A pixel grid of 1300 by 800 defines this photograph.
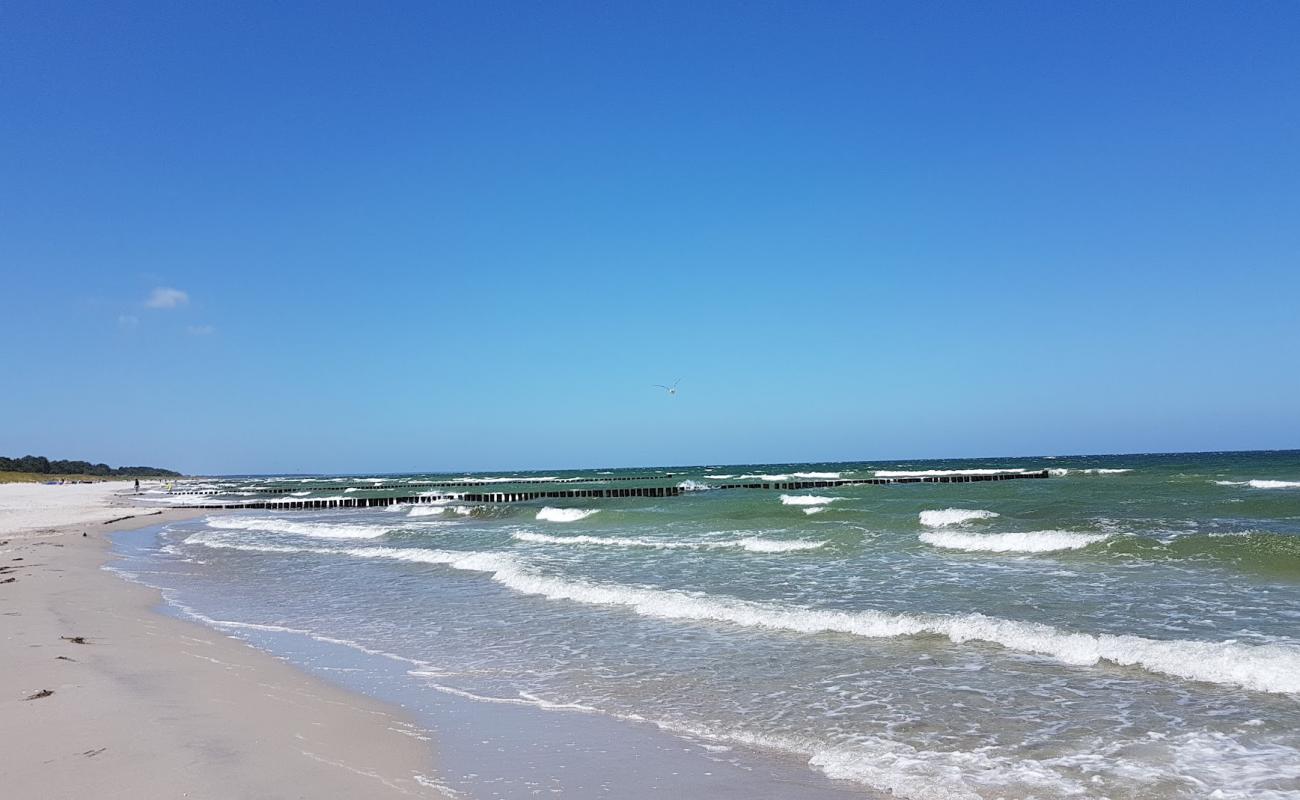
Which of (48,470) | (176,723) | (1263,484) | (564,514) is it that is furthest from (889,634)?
(48,470)

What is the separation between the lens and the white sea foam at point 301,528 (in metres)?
29.4

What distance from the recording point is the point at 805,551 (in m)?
18.8

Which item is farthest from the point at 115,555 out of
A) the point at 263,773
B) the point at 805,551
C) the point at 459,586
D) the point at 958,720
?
the point at 958,720

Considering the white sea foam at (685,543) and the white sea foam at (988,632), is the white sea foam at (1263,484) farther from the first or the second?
the white sea foam at (988,632)

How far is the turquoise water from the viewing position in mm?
5922

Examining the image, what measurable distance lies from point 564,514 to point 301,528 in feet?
37.2

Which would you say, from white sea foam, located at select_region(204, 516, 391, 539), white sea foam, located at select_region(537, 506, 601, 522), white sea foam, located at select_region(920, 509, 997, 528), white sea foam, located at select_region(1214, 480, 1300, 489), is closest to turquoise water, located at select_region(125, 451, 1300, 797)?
white sea foam, located at select_region(920, 509, 997, 528)

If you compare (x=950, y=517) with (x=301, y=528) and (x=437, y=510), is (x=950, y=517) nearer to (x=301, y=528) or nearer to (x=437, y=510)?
(x=301, y=528)

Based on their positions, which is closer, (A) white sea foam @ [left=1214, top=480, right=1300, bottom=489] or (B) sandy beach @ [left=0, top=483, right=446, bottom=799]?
(B) sandy beach @ [left=0, top=483, right=446, bottom=799]

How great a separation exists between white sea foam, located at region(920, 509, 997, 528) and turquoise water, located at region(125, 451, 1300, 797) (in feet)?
1.64

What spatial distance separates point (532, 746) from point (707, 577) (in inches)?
366

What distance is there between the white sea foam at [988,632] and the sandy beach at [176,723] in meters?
5.51

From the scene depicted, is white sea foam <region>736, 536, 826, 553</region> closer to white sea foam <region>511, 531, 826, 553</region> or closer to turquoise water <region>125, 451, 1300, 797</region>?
white sea foam <region>511, 531, 826, 553</region>

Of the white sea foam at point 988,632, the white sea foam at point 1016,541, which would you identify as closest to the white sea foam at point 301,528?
the white sea foam at point 988,632
